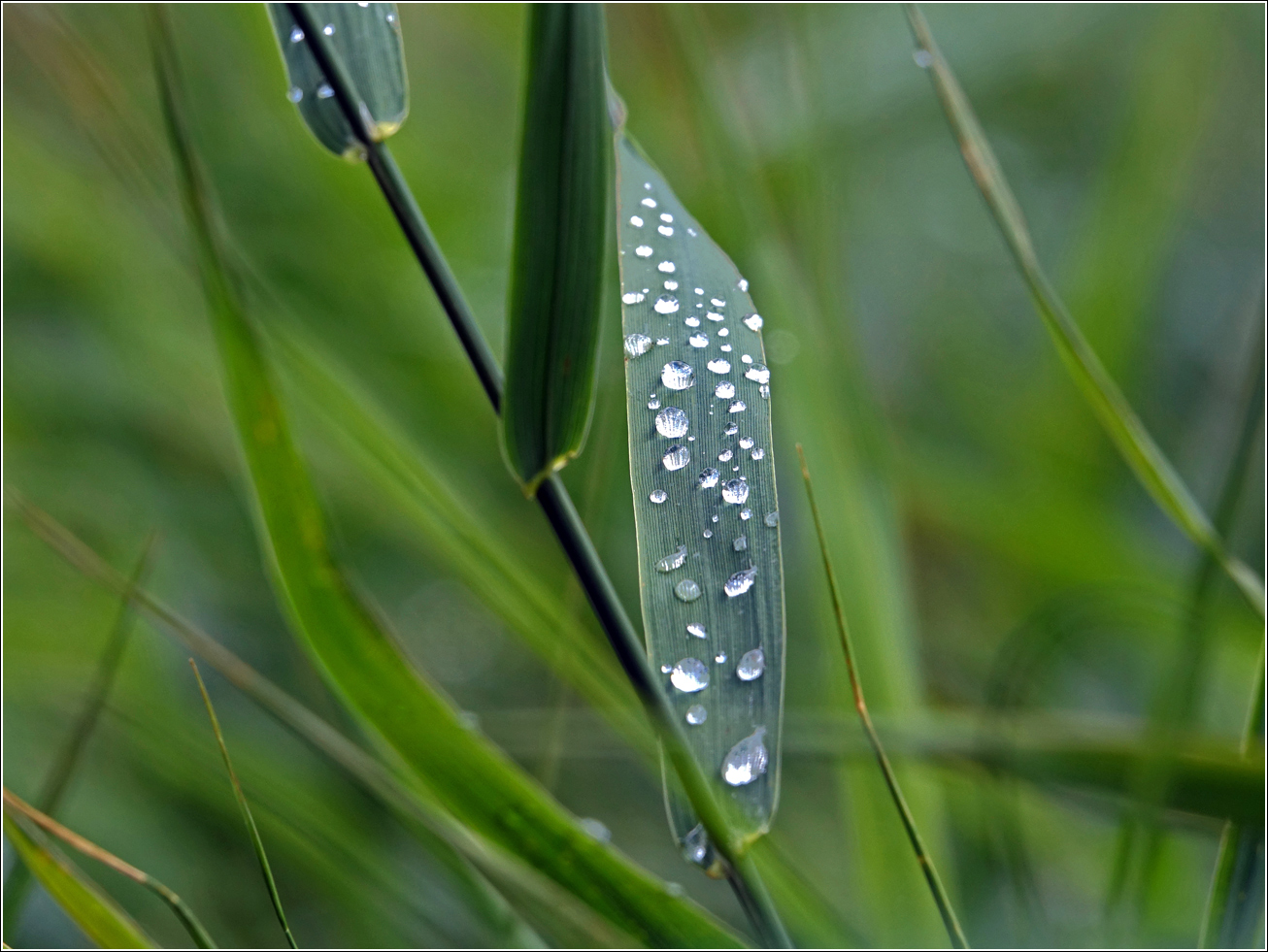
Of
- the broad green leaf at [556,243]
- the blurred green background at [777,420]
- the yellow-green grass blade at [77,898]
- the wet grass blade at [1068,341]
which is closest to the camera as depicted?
the broad green leaf at [556,243]

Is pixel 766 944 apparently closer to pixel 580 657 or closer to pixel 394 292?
pixel 580 657

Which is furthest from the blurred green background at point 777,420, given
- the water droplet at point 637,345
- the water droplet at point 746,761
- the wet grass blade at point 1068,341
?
the water droplet at point 637,345

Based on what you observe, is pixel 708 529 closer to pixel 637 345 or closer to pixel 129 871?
pixel 637 345

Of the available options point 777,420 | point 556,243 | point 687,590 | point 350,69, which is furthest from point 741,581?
point 777,420

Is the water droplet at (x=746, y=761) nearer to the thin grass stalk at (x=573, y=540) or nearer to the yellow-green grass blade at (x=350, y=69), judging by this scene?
the thin grass stalk at (x=573, y=540)

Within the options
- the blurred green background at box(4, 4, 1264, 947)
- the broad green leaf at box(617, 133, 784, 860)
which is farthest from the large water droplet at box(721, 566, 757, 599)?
the blurred green background at box(4, 4, 1264, 947)

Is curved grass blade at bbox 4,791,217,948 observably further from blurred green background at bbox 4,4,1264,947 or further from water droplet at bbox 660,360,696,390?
water droplet at bbox 660,360,696,390

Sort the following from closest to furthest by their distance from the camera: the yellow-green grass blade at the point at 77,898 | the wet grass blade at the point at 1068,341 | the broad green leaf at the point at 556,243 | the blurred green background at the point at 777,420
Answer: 1. the broad green leaf at the point at 556,243
2. the yellow-green grass blade at the point at 77,898
3. the wet grass blade at the point at 1068,341
4. the blurred green background at the point at 777,420
